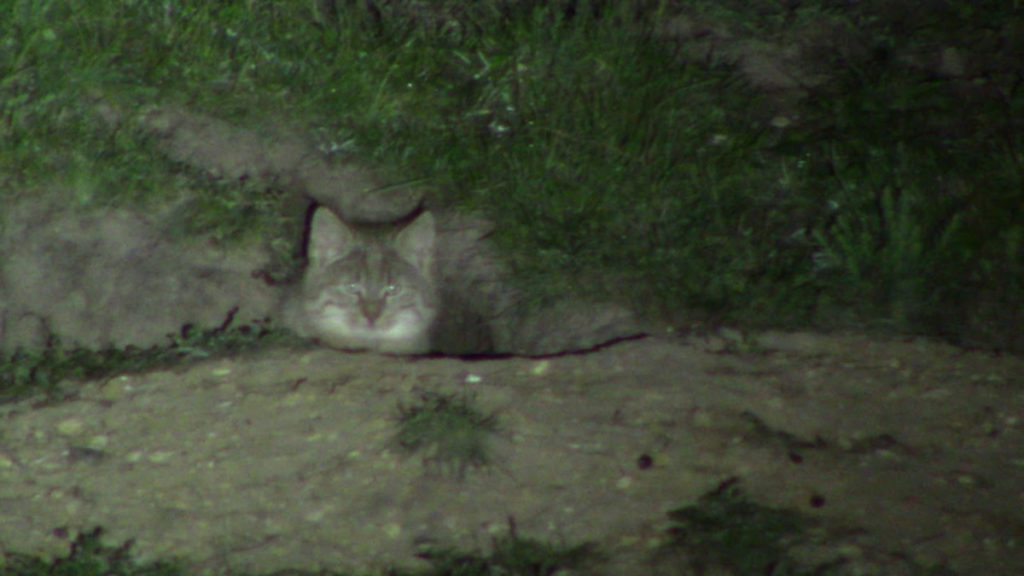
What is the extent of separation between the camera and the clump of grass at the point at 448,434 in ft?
15.6

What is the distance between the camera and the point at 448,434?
4.85m

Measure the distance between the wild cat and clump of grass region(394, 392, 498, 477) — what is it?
1.46 metres

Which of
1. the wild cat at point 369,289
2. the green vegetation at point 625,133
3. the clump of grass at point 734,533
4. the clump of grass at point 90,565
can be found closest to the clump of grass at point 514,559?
the clump of grass at point 734,533

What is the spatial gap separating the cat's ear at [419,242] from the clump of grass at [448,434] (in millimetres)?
1480

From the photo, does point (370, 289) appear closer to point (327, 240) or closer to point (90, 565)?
point (327, 240)

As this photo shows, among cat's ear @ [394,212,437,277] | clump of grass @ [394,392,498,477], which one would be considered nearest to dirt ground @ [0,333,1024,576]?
clump of grass @ [394,392,498,477]

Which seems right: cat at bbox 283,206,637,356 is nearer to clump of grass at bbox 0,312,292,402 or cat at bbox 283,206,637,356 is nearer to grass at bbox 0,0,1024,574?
grass at bbox 0,0,1024,574

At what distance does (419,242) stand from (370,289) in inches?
15.7

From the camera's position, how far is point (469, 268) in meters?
6.49

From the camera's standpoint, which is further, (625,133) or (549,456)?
(625,133)

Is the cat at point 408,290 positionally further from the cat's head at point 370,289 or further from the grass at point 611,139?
the grass at point 611,139

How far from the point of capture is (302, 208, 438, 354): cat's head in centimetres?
637

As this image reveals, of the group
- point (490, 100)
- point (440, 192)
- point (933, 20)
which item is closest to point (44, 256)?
point (440, 192)

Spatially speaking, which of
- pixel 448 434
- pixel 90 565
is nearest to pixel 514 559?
pixel 448 434
